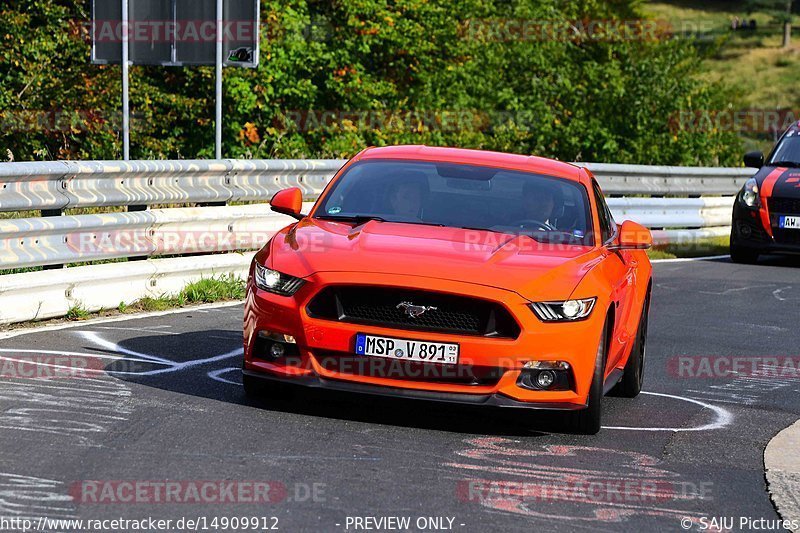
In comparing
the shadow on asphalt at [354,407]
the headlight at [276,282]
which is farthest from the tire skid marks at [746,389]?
the headlight at [276,282]

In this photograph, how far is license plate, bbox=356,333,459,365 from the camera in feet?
22.7

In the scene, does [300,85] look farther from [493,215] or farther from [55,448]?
[55,448]

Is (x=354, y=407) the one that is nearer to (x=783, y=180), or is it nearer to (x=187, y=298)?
(x=187, y=298)

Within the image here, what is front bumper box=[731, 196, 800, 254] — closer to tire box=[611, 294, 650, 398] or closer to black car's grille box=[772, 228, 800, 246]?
black car's grille box=[772, 228, 800, 246]

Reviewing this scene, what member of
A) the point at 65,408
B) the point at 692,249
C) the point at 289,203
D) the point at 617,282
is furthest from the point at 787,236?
the point at 65,408

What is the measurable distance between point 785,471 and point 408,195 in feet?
8.90

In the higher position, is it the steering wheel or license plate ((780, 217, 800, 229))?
the steering wheel

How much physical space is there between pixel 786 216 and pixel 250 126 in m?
13.0

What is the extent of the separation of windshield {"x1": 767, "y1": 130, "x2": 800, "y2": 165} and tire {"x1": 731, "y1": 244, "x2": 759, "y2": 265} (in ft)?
4.60

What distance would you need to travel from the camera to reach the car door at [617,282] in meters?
7.74

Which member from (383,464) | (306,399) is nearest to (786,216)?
(306,399)

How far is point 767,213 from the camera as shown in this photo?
58.9 ft

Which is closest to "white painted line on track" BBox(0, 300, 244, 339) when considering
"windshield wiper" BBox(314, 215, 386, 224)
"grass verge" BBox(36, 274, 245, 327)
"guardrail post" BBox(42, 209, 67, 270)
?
"grass verge" BBox(36, 274, 245, 327)

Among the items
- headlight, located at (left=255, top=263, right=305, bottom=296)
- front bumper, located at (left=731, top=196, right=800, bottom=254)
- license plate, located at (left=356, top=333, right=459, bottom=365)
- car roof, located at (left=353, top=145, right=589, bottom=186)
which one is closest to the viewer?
license plate, located at (left=356, top=333, right=459, bottom=365)
